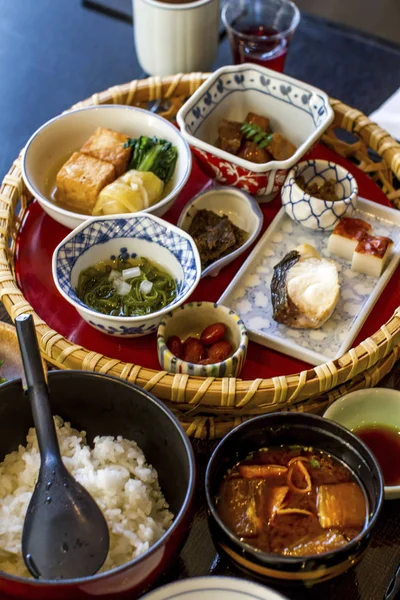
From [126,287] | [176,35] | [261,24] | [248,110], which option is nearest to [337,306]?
[126,287]

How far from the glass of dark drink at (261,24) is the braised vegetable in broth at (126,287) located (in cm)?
117

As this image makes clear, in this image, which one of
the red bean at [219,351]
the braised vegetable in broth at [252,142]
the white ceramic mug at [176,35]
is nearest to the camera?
the red bean at [219,351]

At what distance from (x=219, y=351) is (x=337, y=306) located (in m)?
0.40

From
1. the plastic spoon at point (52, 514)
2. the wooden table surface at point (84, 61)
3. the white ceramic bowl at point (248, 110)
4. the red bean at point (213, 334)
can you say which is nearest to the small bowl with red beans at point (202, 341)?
the red bean at point (213, 334)

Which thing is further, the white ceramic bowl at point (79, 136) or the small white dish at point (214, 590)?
the white ceramic bowl at point (79, 136)

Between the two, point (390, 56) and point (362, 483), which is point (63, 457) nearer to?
point (362, 483)

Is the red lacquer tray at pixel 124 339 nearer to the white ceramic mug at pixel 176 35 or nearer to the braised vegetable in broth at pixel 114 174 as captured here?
the braised vegetable in broth at pixel 114 174

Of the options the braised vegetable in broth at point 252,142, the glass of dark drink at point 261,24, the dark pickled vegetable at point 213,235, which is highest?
the glass of dark drink at point 261,24

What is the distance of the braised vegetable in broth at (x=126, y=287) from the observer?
1.81 metres

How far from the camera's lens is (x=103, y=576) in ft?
3.70

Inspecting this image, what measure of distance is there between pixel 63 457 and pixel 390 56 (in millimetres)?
2388

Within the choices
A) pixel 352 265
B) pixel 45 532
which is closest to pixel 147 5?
pixel 352 265

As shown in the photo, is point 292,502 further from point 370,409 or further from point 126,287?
point 126,287

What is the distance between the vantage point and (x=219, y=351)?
170 centimetres
